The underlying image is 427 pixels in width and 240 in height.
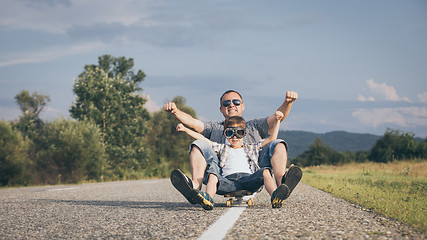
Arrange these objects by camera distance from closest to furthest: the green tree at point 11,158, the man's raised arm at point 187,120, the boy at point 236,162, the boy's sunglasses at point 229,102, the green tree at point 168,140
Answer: the boy at point 236,162
the man's raised arm at point 187,120
the boy's sunglasses at point 229,102
the green tree at point 11,158
the green tree at point 168,140

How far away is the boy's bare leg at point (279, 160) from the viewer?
506 centimetres

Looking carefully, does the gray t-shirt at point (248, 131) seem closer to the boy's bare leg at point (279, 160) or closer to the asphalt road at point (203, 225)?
the boy's bare leg at point (279, 160)

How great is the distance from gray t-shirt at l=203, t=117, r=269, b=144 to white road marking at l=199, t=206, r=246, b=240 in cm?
114

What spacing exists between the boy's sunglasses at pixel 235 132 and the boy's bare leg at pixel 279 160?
21.0 inches

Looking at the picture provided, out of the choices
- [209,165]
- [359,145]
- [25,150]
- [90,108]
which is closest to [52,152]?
[25,150]

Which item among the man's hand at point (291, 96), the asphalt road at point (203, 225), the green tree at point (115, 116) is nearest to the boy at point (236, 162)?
the man's hand at point (291, 96)

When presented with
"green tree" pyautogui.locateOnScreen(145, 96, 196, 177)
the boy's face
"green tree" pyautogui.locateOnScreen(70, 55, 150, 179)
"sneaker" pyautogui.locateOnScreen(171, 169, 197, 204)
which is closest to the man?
"sneaker" pyautogui.locateOnScreen(171, 169, 197, 204)

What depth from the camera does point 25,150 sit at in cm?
2939

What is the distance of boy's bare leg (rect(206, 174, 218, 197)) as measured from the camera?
16.6 ft

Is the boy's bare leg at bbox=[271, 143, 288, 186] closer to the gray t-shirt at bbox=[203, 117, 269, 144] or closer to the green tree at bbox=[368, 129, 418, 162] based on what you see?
the gray t-shirt at bbox=[203, 117, 269, 144]

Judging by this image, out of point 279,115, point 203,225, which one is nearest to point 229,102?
point 279,115

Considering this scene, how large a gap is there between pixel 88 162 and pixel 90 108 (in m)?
6.65

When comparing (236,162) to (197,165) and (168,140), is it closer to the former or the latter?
(197,165)

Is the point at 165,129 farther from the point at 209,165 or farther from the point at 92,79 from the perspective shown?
the point at 209,165
